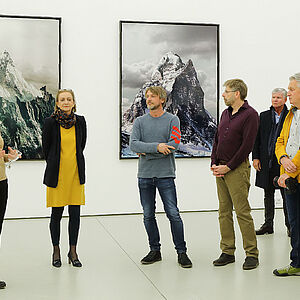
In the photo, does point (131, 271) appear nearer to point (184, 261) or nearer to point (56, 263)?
point (184, 261)

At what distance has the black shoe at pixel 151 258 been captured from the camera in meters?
4.69

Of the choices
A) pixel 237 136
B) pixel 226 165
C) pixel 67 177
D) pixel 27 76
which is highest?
pixel 27 76

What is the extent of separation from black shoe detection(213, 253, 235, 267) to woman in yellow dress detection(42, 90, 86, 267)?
3.87 feet

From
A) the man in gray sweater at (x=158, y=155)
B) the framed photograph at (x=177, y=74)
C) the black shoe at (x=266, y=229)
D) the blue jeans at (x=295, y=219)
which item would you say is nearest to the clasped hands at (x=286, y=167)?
the blue jeans at (x=295, y=219)

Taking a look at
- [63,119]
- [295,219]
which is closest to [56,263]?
[63,119]

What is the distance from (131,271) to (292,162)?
5.23 feet

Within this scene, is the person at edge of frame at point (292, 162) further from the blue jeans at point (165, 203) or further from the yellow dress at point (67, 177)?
the yellow dress at point (67, 177)

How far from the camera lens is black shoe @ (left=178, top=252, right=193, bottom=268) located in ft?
15.0

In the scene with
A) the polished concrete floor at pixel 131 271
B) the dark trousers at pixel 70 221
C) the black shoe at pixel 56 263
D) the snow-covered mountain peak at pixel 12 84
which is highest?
the snow-covered mountain peak at pixel 12 84

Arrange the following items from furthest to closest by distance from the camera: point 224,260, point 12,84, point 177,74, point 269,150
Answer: point 177,74
point 12,84
point 269,150
point 224,260

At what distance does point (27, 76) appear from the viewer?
6797 mm

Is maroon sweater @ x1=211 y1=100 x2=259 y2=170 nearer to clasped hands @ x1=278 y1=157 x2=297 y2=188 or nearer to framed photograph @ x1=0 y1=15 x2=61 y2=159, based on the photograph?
clasped hands @ x1=278 y1=157 x2=297 y2=188

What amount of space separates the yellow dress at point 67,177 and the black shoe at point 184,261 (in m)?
1.00

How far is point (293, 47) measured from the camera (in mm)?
7688
